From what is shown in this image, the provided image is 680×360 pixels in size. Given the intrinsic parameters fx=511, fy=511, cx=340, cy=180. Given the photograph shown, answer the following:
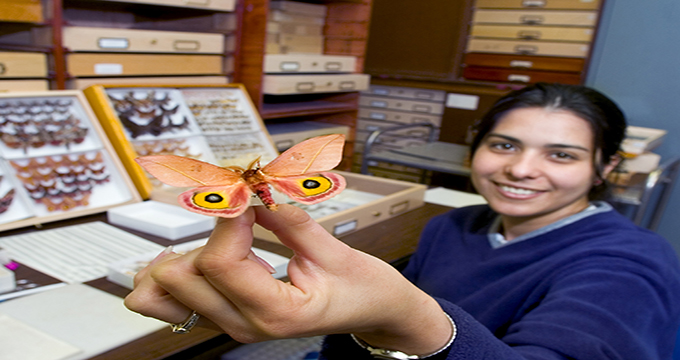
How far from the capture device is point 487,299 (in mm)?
1006

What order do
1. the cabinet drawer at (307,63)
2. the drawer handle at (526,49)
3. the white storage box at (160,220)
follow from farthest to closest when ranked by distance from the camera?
the drawer handle at (526,49) < the cabinet drawer at (307,63) < the white storage box at (160,220)

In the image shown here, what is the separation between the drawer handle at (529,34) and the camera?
3.23 metres

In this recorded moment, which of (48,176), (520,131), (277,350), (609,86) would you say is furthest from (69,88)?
(609,86)

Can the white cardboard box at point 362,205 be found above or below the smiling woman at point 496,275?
below

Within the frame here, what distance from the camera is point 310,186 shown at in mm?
386

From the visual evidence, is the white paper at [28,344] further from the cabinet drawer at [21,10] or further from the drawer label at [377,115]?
the drawer label at [377,115]

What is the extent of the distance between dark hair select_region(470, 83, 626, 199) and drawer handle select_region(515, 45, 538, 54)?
2.32 m

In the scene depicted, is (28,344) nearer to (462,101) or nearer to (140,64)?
(140,64)

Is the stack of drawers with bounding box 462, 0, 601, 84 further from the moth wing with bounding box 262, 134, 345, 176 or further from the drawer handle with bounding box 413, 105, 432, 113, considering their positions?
the moth wing with bounding box 262, 134, 345, 176

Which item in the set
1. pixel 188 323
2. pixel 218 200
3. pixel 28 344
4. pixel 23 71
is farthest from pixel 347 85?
pixel 218 200

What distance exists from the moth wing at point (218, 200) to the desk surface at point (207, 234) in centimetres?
47

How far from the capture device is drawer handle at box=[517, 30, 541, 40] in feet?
10.6

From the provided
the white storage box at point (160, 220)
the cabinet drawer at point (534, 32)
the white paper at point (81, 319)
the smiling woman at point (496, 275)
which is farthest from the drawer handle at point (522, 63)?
the white paper at point (81, 319)

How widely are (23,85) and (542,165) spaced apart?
141 centimetres
